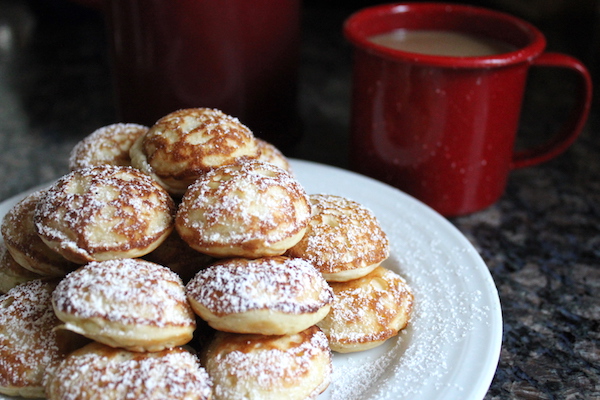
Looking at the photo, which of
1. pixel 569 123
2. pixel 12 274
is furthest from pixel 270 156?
pixel 569 123

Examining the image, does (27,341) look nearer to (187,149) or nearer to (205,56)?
(187,149)

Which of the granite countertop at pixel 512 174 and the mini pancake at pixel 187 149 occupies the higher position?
the mini pancake at pixel 187 149

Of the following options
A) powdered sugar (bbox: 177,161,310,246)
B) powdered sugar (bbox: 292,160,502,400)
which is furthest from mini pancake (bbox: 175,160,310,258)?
powdered sugar (bbox: 292,160,502,400)

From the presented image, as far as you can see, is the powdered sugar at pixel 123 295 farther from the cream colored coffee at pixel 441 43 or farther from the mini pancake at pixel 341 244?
the cream colored coffee at pixel 441 43

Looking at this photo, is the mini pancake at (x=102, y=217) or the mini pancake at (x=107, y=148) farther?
the mini pancake at (x=107, y=148)

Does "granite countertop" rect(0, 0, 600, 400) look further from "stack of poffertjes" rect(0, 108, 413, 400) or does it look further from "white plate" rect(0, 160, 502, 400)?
"stack of poffertjes" rect(0, 108, 413, 400)

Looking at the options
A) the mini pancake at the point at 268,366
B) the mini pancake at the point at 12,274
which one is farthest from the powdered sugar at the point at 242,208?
the mini pancake at the point at 12,274
